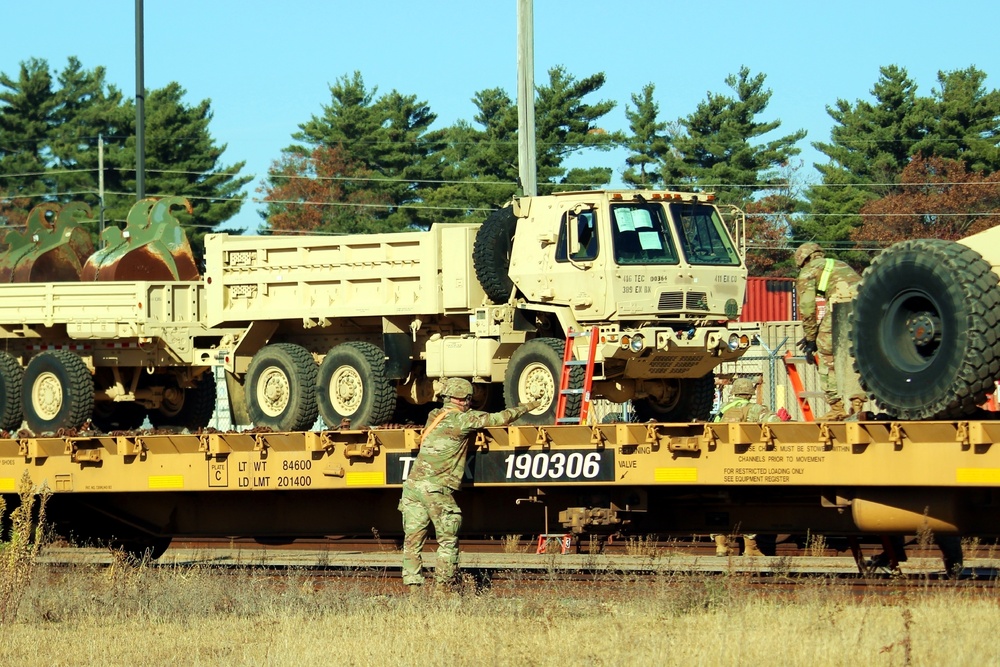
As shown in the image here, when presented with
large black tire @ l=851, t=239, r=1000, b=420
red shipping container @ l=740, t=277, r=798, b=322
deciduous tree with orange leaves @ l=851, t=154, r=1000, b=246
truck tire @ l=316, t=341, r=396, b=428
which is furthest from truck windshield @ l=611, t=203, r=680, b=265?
deciduous tree with orange leaves @ l=851, t=154, r=1000, b=246

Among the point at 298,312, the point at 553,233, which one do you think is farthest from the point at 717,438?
the point at 298,312

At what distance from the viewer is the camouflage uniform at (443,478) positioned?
36.9 ft

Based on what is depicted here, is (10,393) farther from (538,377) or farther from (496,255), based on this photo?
(538,377)

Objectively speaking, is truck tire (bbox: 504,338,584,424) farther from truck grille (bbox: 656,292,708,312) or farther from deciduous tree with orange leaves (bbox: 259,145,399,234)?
deciduous tree with orange leaves (bbox: 259,145,399,234)

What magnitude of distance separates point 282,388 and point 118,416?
350 cm

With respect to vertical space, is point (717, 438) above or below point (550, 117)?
below

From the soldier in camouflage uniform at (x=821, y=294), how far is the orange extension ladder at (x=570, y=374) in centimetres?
197

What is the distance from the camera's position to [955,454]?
951 cm

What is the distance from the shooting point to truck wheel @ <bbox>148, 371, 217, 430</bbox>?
63.0 ft

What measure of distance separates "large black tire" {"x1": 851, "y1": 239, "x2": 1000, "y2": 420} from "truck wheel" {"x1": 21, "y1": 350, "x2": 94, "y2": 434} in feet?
30.8

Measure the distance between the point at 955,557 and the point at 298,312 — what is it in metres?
7.79

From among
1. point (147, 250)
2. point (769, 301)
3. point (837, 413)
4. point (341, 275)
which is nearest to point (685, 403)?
point (341, 275)

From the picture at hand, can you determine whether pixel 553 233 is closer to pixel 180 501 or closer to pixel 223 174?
pixel 180 501

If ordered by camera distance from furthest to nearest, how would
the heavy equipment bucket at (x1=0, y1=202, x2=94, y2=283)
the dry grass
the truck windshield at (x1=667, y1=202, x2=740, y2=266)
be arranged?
1. the heavy equipment bucket at (x1=0, y1=202, x2=94, y2=283)
2. the truck windshield at (x1=667, y1=202, x2=740, y2=266)
3. the dry grass
